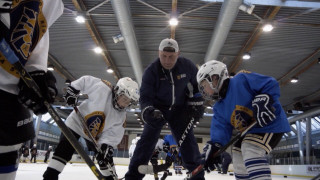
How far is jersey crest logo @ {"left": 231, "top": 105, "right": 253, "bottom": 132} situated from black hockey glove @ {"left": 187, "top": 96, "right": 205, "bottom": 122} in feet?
1.10

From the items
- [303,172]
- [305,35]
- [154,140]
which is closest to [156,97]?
[154,140]

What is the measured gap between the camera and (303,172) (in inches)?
434

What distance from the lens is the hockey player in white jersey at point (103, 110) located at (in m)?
2.68

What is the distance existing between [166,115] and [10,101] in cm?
188

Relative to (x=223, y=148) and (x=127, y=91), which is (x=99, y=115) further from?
(x=223, y=148)

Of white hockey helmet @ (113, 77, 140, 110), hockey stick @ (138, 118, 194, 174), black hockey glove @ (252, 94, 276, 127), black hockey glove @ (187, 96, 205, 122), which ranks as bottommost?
hockey stick @ (138, 118, 194, 174)

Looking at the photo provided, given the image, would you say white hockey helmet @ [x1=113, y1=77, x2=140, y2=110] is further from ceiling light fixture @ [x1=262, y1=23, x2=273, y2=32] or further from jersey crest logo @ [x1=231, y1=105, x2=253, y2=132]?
ceiling light fixture @ [x1=262, y1=23, x2=273, y2=32]

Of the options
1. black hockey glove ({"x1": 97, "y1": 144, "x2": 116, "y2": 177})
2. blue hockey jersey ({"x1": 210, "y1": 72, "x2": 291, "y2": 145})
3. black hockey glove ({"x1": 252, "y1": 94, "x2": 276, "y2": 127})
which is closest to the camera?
black hockey glove ({"x1": 252, "y1": 94, "x2": 276, "y2": 127})

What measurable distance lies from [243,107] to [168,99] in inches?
27.2

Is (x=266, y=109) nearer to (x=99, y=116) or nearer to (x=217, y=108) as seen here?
(x=217, y=108)

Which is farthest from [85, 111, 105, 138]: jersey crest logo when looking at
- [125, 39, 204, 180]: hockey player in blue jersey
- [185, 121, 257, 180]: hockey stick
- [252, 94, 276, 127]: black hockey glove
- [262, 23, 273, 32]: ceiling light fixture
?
[262, 23, 273, 32]: ceiling light fixture

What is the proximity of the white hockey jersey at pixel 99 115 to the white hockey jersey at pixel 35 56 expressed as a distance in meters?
1.59

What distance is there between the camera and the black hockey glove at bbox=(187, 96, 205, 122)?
267 centimetres

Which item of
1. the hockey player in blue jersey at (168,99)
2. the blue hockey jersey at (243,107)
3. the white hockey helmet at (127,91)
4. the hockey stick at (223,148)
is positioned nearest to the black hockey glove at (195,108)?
the hockey player in blue jersey at (168,99)
